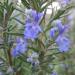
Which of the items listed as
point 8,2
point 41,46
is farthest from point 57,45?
point 8,2

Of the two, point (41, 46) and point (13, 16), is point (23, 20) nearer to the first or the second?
point (13, 16)

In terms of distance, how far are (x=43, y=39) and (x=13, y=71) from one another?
0.24m

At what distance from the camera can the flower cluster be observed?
55.3 inches

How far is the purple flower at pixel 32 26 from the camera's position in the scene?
1.36 meters

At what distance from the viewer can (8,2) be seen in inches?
59.4

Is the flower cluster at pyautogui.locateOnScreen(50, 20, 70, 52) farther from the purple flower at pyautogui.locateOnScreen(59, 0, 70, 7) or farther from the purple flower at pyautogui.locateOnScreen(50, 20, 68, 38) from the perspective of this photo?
the purple flower at pyautogui.locateOnScreen(59, 0, 70, 7)

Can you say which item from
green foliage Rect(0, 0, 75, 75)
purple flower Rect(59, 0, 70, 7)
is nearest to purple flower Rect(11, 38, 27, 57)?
green foliage Rect(0, 0, 75, 75)

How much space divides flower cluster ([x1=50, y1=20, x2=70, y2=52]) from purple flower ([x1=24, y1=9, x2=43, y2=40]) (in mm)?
85

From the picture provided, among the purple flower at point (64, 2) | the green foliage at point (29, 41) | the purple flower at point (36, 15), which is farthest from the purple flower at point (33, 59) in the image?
the purple flower at point (64, 2)

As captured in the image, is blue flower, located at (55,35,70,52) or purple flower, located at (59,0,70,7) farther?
purple flower, located at (59,0,70,7)

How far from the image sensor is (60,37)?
4.72ft

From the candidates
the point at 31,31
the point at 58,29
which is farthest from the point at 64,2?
the point at 31,31

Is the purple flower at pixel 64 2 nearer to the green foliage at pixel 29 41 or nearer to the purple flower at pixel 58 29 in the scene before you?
the green foliage at pixel 29 41

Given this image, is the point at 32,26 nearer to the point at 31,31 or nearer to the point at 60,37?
the point at 31,31
